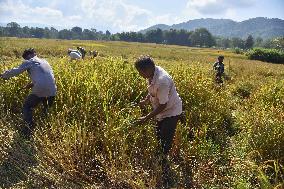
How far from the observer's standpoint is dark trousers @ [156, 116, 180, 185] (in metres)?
5.21

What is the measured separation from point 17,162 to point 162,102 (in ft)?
7.02

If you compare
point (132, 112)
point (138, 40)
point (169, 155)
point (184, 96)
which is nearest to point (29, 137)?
point (132, 112)

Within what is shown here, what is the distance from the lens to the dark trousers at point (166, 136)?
5.21 meters

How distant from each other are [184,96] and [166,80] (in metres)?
2.42

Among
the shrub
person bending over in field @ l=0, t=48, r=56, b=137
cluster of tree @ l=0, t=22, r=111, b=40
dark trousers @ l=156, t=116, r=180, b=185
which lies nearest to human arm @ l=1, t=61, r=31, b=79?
person bending over in field @ l=0, t=48, r=56, b=137

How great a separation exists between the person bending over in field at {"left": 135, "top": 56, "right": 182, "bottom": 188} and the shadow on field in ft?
5.32

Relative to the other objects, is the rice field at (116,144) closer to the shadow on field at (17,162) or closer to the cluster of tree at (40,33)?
the shadow on field at (17,162)

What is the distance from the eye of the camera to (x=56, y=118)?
5.93m

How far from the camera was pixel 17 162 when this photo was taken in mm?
5152

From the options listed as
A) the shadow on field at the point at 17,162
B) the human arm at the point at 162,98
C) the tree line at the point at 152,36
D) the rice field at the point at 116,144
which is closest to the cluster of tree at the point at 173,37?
the tree line at the point at 152,36

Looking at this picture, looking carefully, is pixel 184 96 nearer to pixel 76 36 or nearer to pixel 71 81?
pixel 71 81

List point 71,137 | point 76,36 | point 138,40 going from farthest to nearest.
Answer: point 76,36
point 138,40
point 71,137

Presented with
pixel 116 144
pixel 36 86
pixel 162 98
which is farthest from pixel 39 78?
pixel 162 98

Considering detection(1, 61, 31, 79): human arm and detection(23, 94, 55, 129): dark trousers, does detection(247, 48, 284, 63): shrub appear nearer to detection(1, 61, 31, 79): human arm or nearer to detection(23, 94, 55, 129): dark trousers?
detection(23, 94, 55, 129): dark trousers
